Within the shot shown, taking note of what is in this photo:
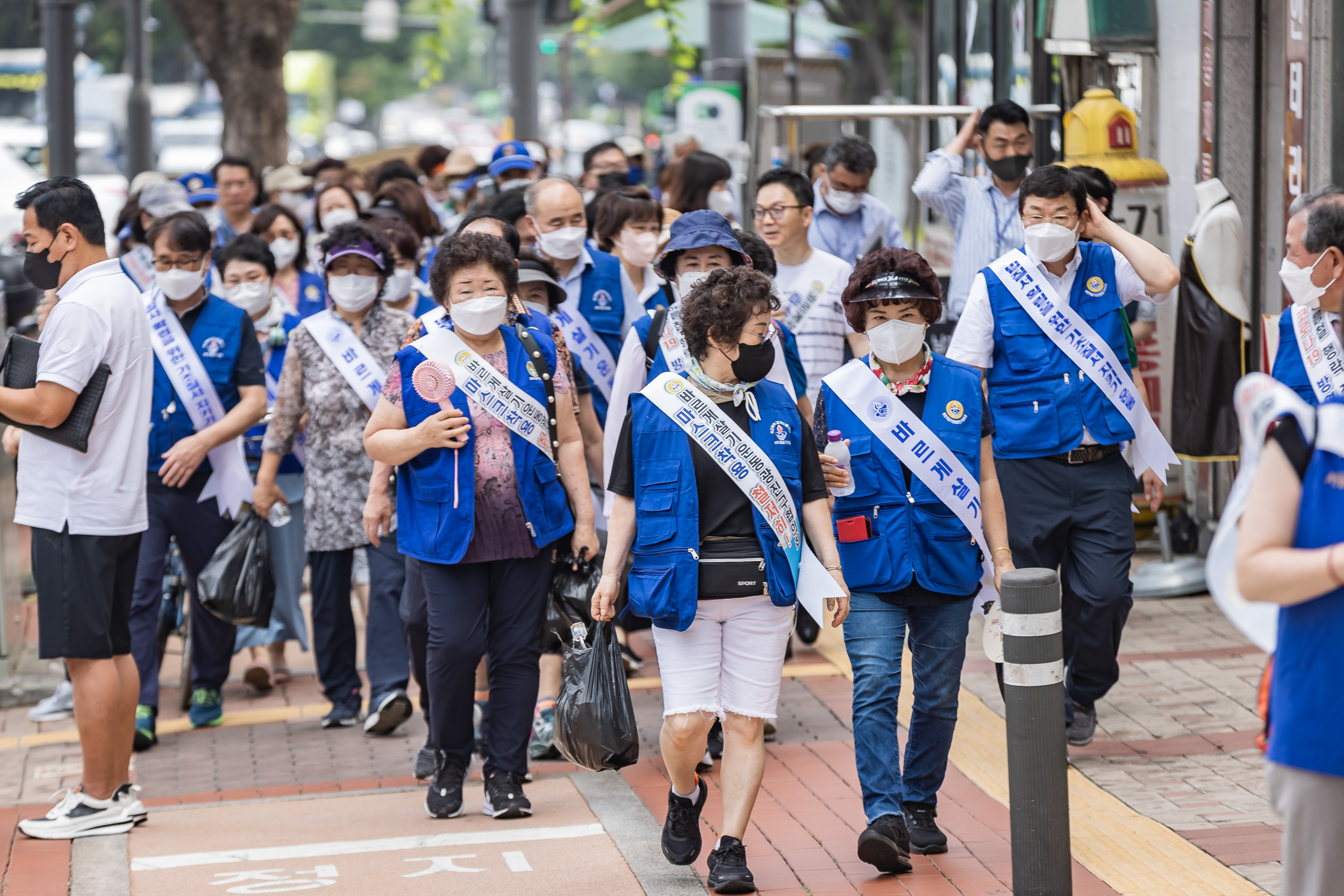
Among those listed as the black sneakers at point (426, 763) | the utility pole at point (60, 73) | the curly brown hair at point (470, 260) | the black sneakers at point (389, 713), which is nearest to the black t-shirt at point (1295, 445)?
the curly brown hair at point (470, 260)

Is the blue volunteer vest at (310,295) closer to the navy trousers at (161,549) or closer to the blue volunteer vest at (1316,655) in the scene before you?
the navy trousers at (161,549)

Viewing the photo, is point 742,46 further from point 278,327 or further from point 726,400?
point 726,400

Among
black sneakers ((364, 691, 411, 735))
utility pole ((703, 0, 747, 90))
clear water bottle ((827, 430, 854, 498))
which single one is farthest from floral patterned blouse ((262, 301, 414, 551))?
utility pole ((703, 0, 747, 90))

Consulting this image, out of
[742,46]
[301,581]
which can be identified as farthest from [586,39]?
[301,581]

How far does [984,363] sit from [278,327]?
3.65m

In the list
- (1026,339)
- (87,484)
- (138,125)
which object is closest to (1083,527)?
(1026,339)

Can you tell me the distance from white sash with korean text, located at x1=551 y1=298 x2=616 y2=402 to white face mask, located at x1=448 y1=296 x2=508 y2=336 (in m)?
1.36

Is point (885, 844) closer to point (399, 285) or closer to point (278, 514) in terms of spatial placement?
point (278, 514)

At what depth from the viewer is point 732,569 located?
5.23m

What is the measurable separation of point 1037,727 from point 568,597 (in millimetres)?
1942

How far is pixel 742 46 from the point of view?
20438 mm

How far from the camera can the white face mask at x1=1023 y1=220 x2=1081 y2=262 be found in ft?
20.3

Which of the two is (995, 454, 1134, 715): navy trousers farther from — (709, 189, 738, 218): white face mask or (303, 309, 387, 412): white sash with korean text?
(709, 189, 738, 218): white face mask

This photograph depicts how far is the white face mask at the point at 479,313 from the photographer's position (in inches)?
236
